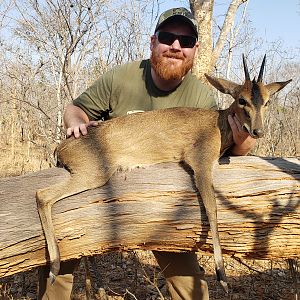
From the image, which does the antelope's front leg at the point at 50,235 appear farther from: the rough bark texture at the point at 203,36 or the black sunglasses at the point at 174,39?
the rough bark texture at the point at 203,36

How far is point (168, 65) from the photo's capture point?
4070 millimetres

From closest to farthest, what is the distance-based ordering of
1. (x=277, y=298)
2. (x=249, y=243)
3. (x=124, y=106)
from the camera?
(x=249, y=243)
(x=124, y=106)
(x=277, y=298)

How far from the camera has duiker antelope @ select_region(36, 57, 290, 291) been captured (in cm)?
344

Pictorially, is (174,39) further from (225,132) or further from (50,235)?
(50,235)

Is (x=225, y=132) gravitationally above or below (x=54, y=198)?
above

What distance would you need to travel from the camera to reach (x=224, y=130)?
3.99 metres

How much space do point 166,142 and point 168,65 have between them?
2.47 ft

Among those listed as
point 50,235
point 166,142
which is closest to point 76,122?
point 166,142

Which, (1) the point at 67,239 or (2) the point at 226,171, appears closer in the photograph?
(1) the point at 67,239

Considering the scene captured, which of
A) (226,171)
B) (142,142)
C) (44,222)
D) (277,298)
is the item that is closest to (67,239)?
(44,222)

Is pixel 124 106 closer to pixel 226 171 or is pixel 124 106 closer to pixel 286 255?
pixel 226 171

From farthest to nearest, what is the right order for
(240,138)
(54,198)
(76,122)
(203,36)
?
(203,36), (76,122), (240,138), (54,198)

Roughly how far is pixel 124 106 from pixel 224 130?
3.41ft

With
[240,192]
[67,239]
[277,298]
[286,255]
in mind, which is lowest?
[277,298]
